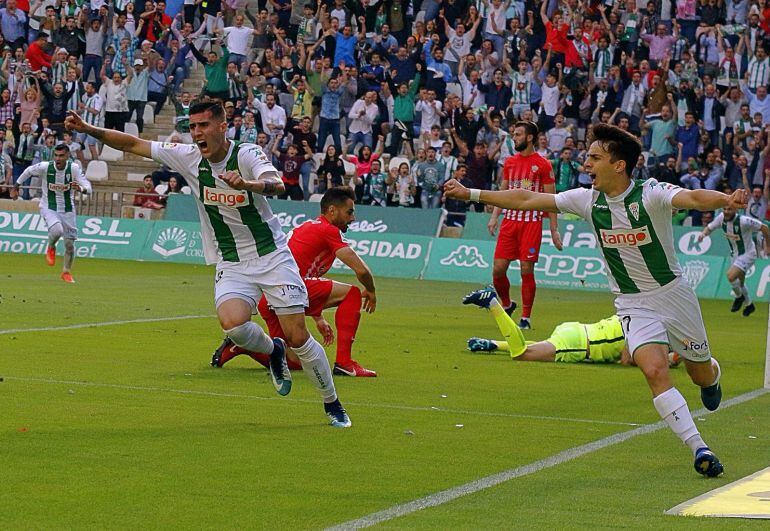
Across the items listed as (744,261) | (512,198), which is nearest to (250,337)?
(512,198)

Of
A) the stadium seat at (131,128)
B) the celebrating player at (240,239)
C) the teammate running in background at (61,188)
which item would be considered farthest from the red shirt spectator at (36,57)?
the celebrating player at (240,239)

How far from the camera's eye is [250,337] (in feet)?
32.5

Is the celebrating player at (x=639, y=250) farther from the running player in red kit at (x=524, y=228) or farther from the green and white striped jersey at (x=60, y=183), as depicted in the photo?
the green and white striped jersey at (x=60, y=183)

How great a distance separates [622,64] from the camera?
31.6m

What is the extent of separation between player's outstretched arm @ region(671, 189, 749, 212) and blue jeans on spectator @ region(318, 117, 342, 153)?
992 inches

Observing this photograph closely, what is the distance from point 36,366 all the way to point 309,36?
24670 mm

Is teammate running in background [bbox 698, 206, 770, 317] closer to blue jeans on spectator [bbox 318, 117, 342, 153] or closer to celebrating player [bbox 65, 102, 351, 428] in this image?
blue jeans on spectator [bbox 318, 117, 342, 153]

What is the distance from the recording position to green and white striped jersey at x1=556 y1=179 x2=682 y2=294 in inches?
342

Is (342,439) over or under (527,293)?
over

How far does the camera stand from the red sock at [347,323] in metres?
12.5

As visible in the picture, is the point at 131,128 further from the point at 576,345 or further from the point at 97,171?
the point at 576,345

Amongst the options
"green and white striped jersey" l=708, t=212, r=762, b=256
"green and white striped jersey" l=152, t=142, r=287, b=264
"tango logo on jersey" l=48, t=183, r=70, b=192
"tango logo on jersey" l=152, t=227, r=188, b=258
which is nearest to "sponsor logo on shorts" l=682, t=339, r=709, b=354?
"green and white striped jersey" l=152, t=142, r=287, b=264

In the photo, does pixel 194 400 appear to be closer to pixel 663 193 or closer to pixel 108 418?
pixel 108 418

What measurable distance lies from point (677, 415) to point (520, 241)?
9.84 meters
